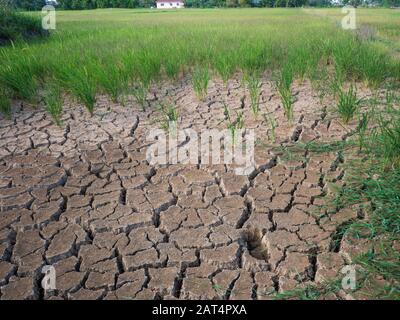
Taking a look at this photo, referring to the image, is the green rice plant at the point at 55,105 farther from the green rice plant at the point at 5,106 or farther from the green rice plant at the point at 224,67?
the green rice plant at the point at 224,67

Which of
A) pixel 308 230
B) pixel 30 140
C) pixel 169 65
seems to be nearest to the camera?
pixel 308 230

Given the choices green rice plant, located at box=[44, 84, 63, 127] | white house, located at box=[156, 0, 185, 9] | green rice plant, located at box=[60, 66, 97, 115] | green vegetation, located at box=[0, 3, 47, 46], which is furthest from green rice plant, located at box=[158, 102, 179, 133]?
white house, located at box=[156, 0, 185, 9]

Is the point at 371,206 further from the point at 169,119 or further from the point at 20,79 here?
the point at 20,79

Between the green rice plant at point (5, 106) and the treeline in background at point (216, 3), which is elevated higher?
the treeline in background at point (216, 3)

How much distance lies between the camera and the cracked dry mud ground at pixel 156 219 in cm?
164

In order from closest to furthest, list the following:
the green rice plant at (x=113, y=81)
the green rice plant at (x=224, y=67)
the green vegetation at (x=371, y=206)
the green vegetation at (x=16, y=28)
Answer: the green vegetation at (x=371, y=206), the green rice plant at (x=113, y=81), the green rice plant at (x=224, y=67), the green vegetation at (x=16, y=28)

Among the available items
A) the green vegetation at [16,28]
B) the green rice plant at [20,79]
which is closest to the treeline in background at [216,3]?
the green vegetation at [16,28]

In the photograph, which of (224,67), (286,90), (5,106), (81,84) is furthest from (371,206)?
(5,106)

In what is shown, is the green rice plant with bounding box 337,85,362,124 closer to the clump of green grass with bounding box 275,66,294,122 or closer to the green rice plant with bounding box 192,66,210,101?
the clump of green grass with bounding box 275,66,294,122

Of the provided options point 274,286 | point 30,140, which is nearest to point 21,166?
point 30,140

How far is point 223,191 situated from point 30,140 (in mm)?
1717

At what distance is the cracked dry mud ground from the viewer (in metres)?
1.64

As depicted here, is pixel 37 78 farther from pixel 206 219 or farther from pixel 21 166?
pixel 206 219

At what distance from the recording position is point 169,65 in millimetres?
4020
